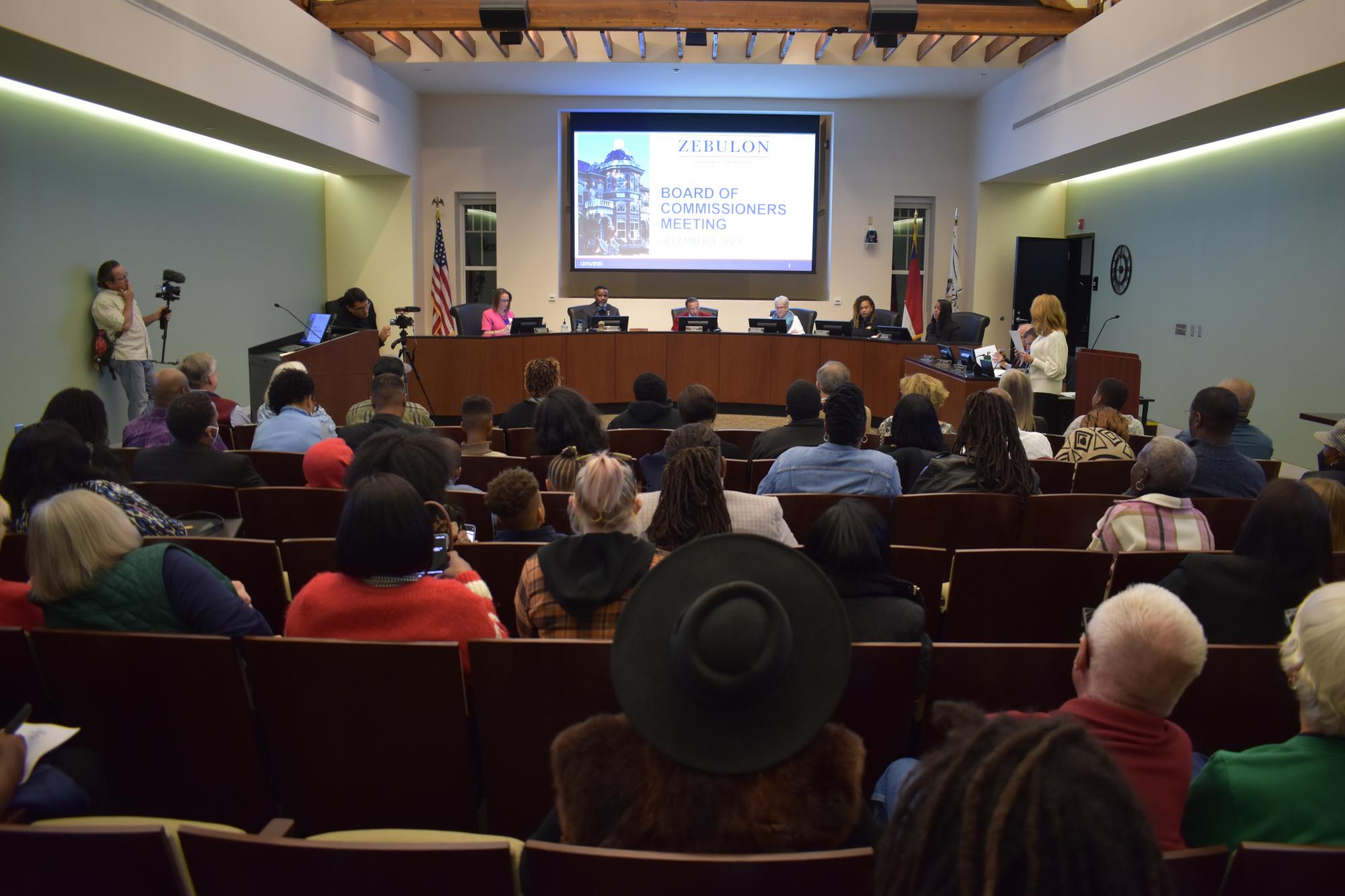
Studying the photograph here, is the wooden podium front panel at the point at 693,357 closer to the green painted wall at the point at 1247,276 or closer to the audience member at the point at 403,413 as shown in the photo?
the green painted wall at the point at 1247,276

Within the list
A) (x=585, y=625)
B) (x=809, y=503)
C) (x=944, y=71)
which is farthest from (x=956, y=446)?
(x=944, y=71)

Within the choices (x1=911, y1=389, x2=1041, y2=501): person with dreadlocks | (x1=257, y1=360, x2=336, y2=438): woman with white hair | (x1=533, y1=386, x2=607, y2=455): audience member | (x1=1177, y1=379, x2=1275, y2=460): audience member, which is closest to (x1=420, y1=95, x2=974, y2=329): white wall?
(x1=257, y1=360, x2=336, y2=438): woman with white hair

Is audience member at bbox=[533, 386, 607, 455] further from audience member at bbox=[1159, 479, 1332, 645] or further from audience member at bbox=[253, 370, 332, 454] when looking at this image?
audience member at bbox=[1159, 479, 1332, 645]

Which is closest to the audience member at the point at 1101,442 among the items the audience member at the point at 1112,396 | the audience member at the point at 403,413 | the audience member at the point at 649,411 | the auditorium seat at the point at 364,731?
the audience member at the point at 1112,396

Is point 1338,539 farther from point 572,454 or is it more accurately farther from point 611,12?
point 611,12

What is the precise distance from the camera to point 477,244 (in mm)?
13398

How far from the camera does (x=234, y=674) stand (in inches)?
82.0

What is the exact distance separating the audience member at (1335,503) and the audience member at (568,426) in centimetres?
264

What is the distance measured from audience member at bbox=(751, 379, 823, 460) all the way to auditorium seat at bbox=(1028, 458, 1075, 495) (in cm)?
104

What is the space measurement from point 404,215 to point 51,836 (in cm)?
1205

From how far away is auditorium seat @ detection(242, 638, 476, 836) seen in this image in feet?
6.62

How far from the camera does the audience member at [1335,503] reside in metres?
2.83

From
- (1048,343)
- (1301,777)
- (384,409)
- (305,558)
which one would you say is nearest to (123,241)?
(384,409)

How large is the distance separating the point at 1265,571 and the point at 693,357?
899cm
